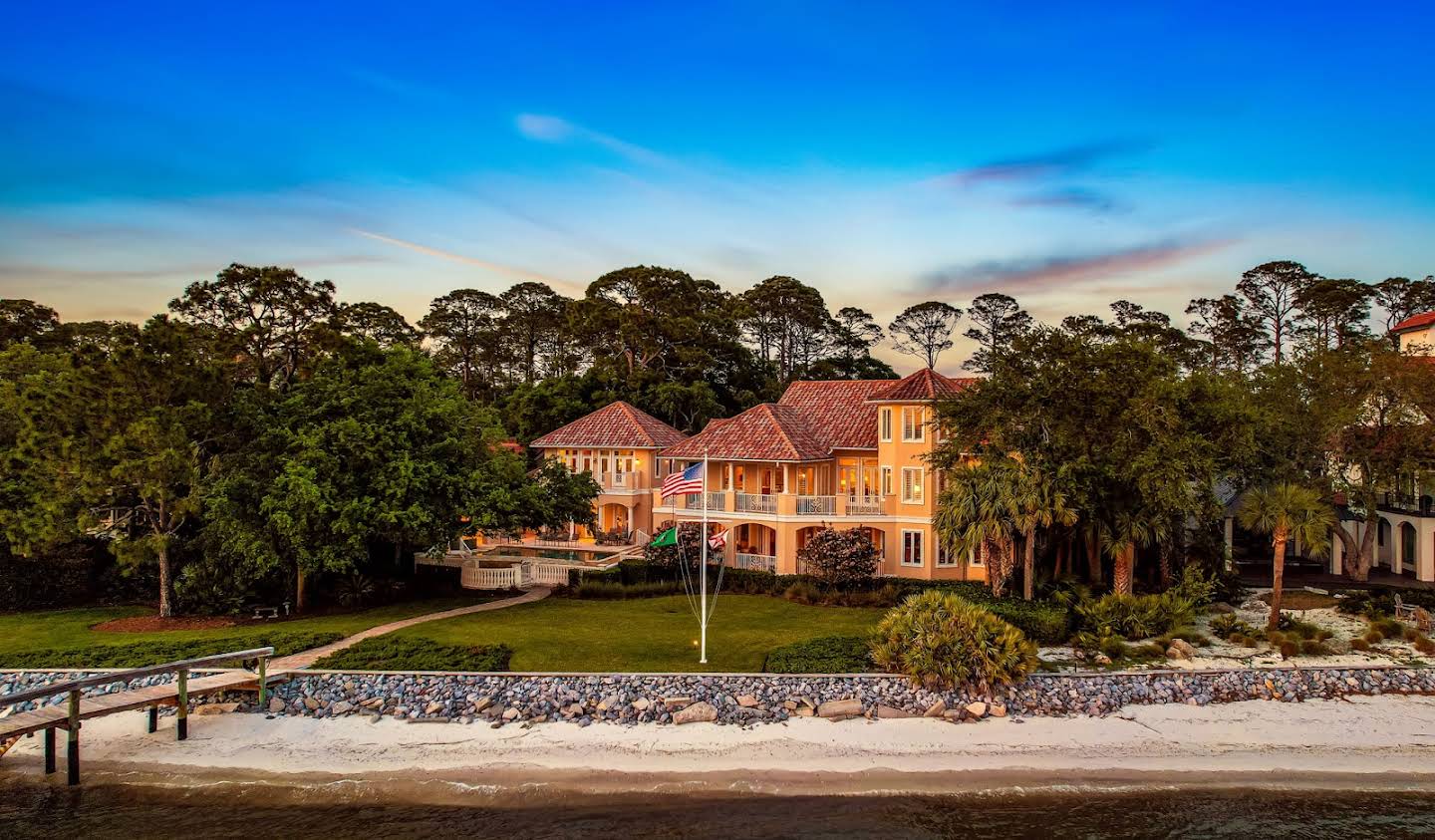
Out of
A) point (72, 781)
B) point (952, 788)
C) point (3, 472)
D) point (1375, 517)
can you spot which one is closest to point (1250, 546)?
point (1375, 517)

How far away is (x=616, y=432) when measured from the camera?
126 ft

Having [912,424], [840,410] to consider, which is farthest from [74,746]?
[840,410]

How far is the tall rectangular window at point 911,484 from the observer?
99.2ft

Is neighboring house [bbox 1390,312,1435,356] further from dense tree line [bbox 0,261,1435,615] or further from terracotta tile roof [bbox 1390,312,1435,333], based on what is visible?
dense tree line [bbox 0,261,1435,615]

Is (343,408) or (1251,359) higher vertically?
(1251,359)

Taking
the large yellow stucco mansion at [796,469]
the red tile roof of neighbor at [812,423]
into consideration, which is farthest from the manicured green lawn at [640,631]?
the red tile roof of neighbor at [812,423]

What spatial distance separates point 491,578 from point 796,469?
495 inches

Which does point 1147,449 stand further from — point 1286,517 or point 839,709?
point 839,709

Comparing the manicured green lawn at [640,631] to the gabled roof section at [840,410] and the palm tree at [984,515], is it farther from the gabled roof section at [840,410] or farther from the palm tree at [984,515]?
the gabled roof section at [840,410]

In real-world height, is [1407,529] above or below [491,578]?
above

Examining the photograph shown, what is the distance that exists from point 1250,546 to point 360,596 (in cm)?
3735

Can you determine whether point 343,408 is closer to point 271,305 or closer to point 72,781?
point 271,305

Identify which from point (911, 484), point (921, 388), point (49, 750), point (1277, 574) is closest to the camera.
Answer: point (49, 750)

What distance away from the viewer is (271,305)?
3109cm
